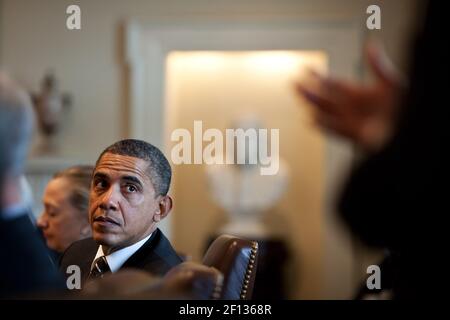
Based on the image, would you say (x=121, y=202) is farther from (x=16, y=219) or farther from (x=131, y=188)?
(x=16, y=219)

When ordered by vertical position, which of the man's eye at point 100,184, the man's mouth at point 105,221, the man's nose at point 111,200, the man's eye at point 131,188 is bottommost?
the man's mouth at point 105,221

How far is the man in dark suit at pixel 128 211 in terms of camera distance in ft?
5.67

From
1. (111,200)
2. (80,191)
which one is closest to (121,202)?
(111,200)

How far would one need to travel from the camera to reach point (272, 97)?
664 cm

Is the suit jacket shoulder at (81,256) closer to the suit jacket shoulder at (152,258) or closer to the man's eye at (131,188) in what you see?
the suit jacket shoulder at (152,258)

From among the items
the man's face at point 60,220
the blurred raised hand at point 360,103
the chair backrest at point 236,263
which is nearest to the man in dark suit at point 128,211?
the chair backrest at point 236,263

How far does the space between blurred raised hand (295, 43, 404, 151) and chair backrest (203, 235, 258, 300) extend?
0.67m

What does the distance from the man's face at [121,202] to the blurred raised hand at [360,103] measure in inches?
36.4

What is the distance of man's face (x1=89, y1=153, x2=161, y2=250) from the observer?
1745 mm

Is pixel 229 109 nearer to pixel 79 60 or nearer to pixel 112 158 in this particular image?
pixel 79 60

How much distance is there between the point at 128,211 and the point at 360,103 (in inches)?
38.0

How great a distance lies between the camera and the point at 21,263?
1104 mm
